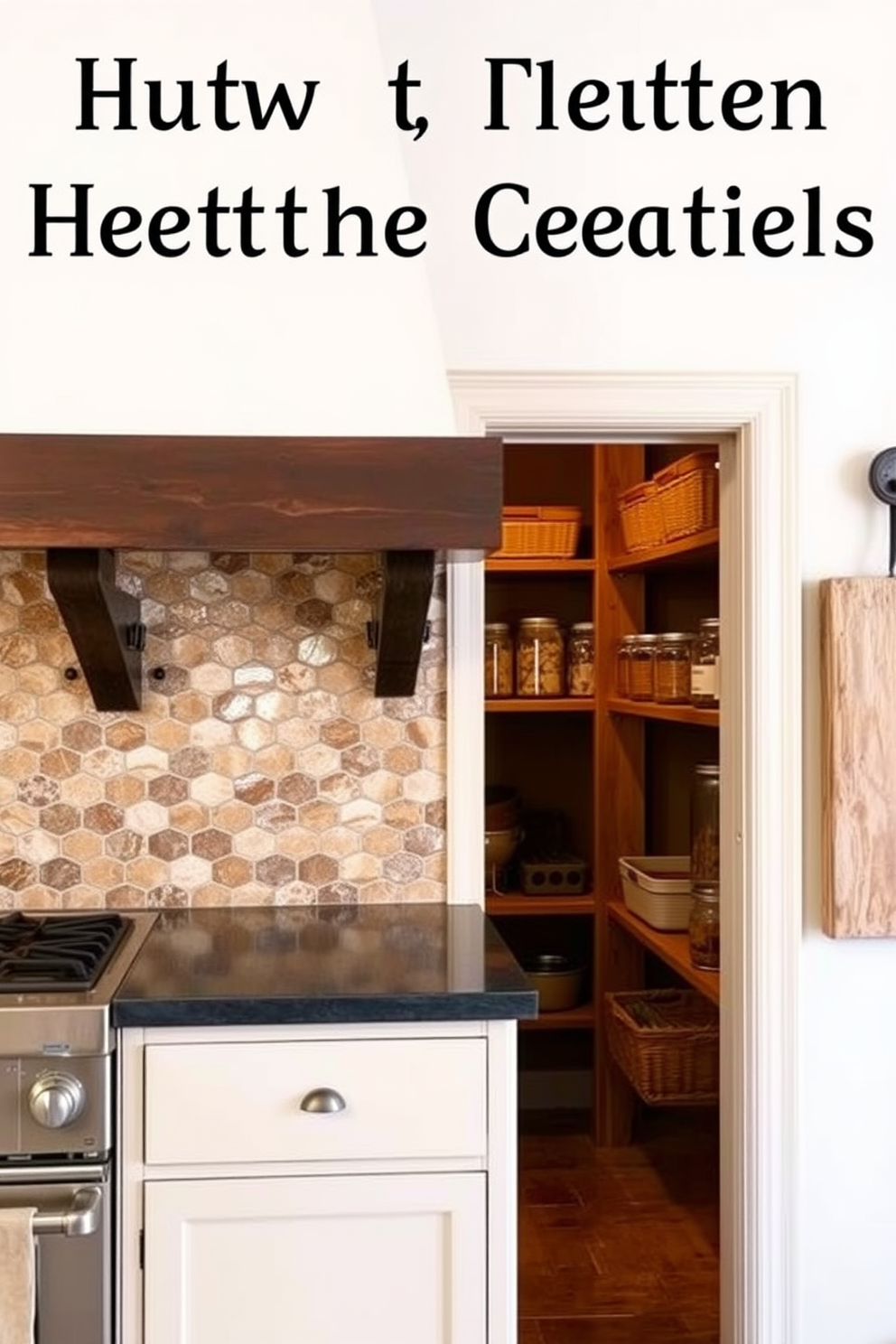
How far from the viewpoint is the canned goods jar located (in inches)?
138

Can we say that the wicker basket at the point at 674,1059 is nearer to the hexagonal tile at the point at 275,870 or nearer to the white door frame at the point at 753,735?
the white door frame at the point at 753,735

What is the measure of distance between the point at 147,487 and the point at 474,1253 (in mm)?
1129

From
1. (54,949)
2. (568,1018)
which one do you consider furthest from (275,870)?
(568,1018)

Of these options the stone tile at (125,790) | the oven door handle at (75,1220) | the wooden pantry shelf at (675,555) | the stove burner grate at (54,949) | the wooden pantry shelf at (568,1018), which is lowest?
the wooden pantry shelf at (568,1018)

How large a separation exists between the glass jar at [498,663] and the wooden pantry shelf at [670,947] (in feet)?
2.33

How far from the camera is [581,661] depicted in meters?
3.78

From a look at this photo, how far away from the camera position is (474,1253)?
67.9 inches

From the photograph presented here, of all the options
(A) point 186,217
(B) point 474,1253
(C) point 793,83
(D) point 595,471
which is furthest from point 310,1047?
(D) point 595,471

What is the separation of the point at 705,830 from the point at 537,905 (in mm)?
930

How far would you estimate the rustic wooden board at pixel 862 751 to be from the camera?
7.31ft

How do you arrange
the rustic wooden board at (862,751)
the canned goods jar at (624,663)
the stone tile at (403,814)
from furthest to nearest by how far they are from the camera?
the canned goods jar at (624,663) → the stone tile at (403,814) → the rustic wooden board at (862,751)

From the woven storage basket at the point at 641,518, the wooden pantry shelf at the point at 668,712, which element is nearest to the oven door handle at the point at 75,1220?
the wooden pantry shelf at the point at 668,712

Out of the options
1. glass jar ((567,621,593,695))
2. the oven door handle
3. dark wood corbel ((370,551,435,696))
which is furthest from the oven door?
glass jar ((567,621,593,695))

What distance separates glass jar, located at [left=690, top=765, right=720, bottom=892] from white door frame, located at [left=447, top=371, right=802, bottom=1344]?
1.86 feet
